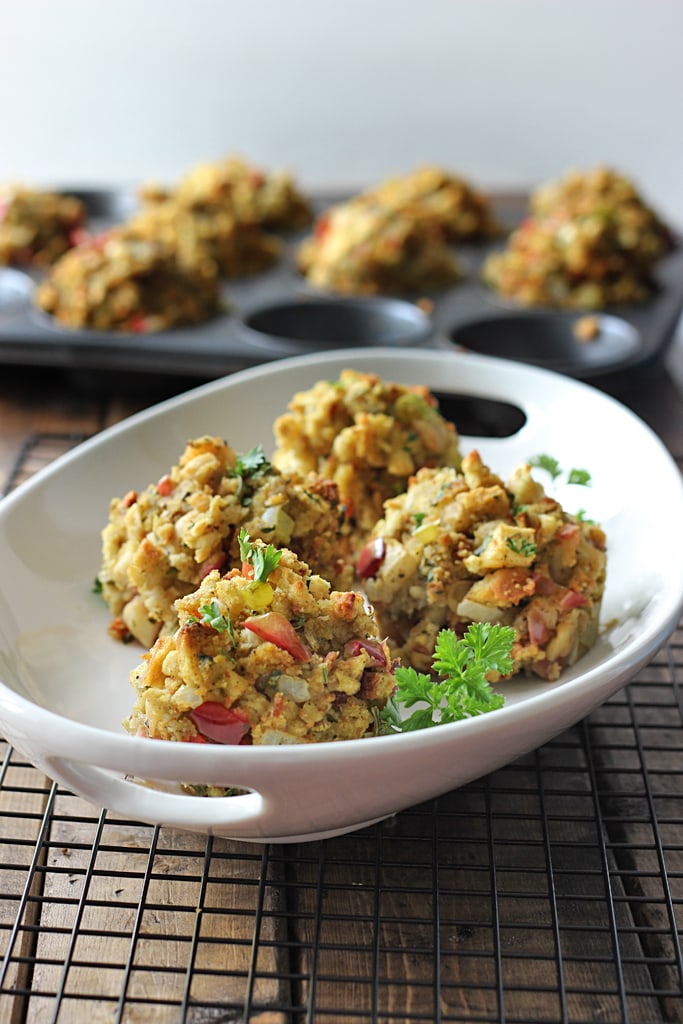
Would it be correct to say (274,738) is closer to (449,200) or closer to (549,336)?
(549,336)

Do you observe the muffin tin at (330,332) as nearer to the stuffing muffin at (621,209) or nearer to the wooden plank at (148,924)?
the stuffing muffin at (621,209)

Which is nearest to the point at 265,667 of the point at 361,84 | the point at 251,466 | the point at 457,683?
the point at 457,683

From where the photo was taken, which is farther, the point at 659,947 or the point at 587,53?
the point at 587,53

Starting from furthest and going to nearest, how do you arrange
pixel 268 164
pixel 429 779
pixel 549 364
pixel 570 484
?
pixel 268 164 < pixel 549 364 < pixel 570 484 < pixel 429 779

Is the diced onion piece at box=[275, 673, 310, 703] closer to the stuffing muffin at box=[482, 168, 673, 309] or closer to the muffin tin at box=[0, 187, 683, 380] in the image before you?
the muffin tin at box=[0, 187, 683, 380]

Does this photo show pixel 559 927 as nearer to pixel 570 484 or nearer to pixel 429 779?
pixel 429 779

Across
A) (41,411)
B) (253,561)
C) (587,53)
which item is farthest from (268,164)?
(253,561)
